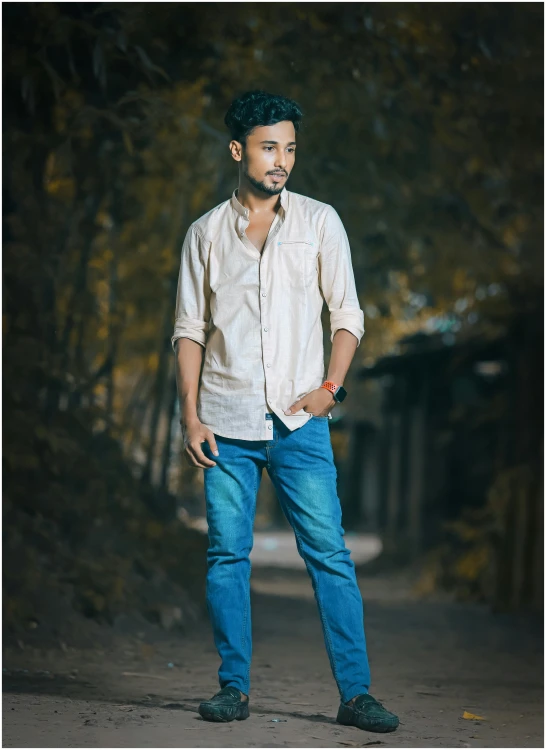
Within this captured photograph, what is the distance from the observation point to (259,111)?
420 centimetres

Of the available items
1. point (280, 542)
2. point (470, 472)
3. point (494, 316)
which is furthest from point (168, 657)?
point (280, 542)

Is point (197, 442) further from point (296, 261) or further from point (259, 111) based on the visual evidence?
point (259, 111)

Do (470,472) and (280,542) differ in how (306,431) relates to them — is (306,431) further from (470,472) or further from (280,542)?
(280,542)

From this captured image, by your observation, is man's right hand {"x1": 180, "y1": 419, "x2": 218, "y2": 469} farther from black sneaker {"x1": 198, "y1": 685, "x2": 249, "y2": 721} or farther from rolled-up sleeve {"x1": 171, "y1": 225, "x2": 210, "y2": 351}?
black sneaker {"x1": 198, "y1": 685, "x2": 249, "y2": 721}

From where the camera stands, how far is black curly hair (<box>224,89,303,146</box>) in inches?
165

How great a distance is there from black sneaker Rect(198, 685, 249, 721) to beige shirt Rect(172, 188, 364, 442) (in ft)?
2.80

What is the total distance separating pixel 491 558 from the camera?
439 inches

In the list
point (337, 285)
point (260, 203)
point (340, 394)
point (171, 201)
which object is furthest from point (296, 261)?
point (171, 201)

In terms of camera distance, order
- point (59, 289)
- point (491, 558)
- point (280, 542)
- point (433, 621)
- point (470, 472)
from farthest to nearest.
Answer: point (280, 542), point (470, 472), point (491, 558), point (433, 621), point (59, 289)

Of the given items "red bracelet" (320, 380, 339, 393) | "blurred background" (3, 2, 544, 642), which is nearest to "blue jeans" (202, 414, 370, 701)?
"red bracelet" (320, 380, 339, 393)

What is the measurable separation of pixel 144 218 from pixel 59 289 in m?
1.50

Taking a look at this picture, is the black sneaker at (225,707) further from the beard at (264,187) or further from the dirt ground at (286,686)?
the beard at (264,187)

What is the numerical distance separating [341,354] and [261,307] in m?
0.31

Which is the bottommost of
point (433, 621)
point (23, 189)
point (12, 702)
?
point (433, 621)
